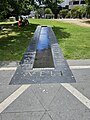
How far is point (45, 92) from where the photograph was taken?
16.8 feet

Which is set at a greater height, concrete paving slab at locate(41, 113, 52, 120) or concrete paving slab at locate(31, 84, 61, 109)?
concrete paving slab at locate(41, 113, 52, 120)

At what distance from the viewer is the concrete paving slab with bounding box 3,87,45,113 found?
4336 mm

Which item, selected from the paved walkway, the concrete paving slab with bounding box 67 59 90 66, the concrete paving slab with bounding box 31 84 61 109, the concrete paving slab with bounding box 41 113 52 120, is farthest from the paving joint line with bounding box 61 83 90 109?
the concrete paving slab with bounding box 67 59 90 66

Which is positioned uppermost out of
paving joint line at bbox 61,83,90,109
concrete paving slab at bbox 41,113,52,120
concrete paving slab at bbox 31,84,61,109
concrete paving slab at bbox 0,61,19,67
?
concrete paving slab at bbox 41,113,52,120

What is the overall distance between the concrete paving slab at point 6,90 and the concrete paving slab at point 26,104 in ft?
1.19

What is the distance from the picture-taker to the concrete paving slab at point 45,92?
4.67 meters

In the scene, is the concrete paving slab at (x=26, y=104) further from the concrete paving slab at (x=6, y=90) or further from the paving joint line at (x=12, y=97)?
the concrete paving slab at (x=6, y=90)

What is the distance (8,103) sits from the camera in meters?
4.62

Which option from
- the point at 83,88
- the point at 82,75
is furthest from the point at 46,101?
the point at 82,75

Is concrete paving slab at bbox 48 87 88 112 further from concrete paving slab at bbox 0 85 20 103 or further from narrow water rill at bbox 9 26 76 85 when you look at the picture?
concrete paving slab at bbox 0 85 20 103

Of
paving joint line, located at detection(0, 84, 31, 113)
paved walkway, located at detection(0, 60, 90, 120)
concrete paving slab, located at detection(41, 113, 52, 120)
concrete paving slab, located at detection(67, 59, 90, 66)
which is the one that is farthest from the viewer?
concrete paving slab, located at detection(67, 59, 90, 66)

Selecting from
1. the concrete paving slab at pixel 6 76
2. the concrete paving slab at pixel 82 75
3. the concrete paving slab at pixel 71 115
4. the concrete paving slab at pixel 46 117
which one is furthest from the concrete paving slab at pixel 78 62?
the concrete paving slab at pixel 46 117

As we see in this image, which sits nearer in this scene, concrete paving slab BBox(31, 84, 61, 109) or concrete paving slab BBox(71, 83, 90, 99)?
concrete paving slab BBox(31, 84, 61, 109)

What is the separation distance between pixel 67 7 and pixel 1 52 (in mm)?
94612
